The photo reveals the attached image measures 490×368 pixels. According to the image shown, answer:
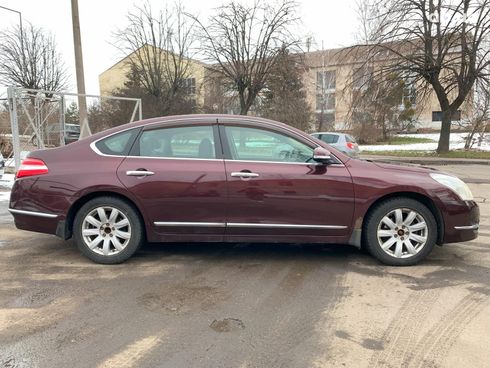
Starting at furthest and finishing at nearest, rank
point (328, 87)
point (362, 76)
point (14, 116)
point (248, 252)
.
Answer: point (328, 87)
point (362, 76)
point (14, 116)
point (248, 252)

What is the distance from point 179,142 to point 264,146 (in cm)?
93

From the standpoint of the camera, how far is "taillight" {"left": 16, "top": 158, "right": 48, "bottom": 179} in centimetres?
483

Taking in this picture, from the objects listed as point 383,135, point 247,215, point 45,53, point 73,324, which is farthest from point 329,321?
point 45,53

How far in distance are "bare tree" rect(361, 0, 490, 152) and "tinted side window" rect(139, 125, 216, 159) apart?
20.0 m

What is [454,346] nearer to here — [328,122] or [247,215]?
[247,215]

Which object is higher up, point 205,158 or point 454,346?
point 205,158

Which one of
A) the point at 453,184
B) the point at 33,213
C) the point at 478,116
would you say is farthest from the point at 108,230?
the point at 478,116

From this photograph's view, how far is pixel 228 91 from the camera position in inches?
1379

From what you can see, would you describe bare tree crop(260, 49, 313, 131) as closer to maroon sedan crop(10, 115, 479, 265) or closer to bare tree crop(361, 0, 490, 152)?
bare tree crop(361, 0, 490, 152)

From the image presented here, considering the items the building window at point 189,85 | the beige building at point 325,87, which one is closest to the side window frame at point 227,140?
the beige building at point 325,87

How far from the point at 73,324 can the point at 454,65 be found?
2330 cm

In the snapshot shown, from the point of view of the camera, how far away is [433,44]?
22438 mm

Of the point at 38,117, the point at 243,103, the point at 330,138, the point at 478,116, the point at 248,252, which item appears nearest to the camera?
the point at 248,252

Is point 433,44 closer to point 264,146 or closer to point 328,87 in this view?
point 264,146
